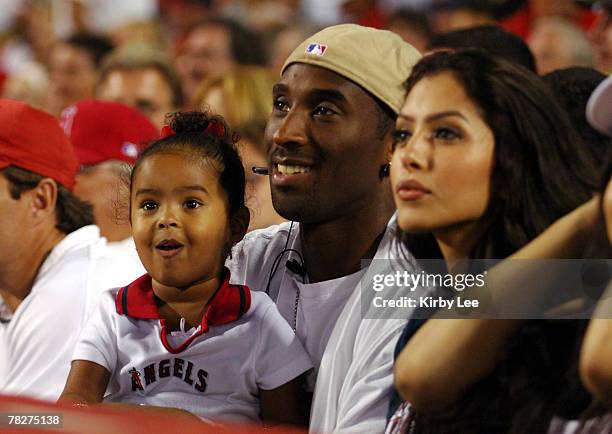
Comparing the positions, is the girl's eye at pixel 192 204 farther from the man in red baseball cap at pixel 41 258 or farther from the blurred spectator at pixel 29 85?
the blurred spectator at pixel 29 85

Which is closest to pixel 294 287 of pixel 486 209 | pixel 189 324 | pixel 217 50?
pixel 189 324

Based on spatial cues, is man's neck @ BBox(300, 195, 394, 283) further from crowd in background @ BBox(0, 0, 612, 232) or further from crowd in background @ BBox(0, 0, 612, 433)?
crowd in background @ BBox(0, 0, 612, 232)

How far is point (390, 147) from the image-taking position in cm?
244

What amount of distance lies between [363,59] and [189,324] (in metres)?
0.69

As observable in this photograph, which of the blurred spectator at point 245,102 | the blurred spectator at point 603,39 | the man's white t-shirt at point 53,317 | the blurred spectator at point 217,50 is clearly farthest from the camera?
the blurred spectator at point 217,50

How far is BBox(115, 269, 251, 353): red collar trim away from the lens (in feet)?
7.61

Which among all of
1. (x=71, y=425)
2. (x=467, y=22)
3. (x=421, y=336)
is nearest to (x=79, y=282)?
(x=71, y=425)

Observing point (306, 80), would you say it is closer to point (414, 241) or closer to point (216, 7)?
point (414, 241)

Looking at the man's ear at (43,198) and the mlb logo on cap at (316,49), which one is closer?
the mlb logo on cap at (316,49)

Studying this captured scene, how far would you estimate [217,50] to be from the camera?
629 cm

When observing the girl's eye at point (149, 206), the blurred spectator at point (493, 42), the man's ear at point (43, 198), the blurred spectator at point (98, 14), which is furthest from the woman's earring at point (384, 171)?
the blurred spectator at point (98, 14)

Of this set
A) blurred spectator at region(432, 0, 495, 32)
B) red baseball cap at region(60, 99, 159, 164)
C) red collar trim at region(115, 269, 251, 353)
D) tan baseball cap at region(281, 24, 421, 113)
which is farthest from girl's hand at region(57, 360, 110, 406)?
blurred spectator at region(432, 0, 495, 32)

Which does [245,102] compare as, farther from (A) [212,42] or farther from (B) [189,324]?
(B) [189,324]

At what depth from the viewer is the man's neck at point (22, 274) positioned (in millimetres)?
3012
